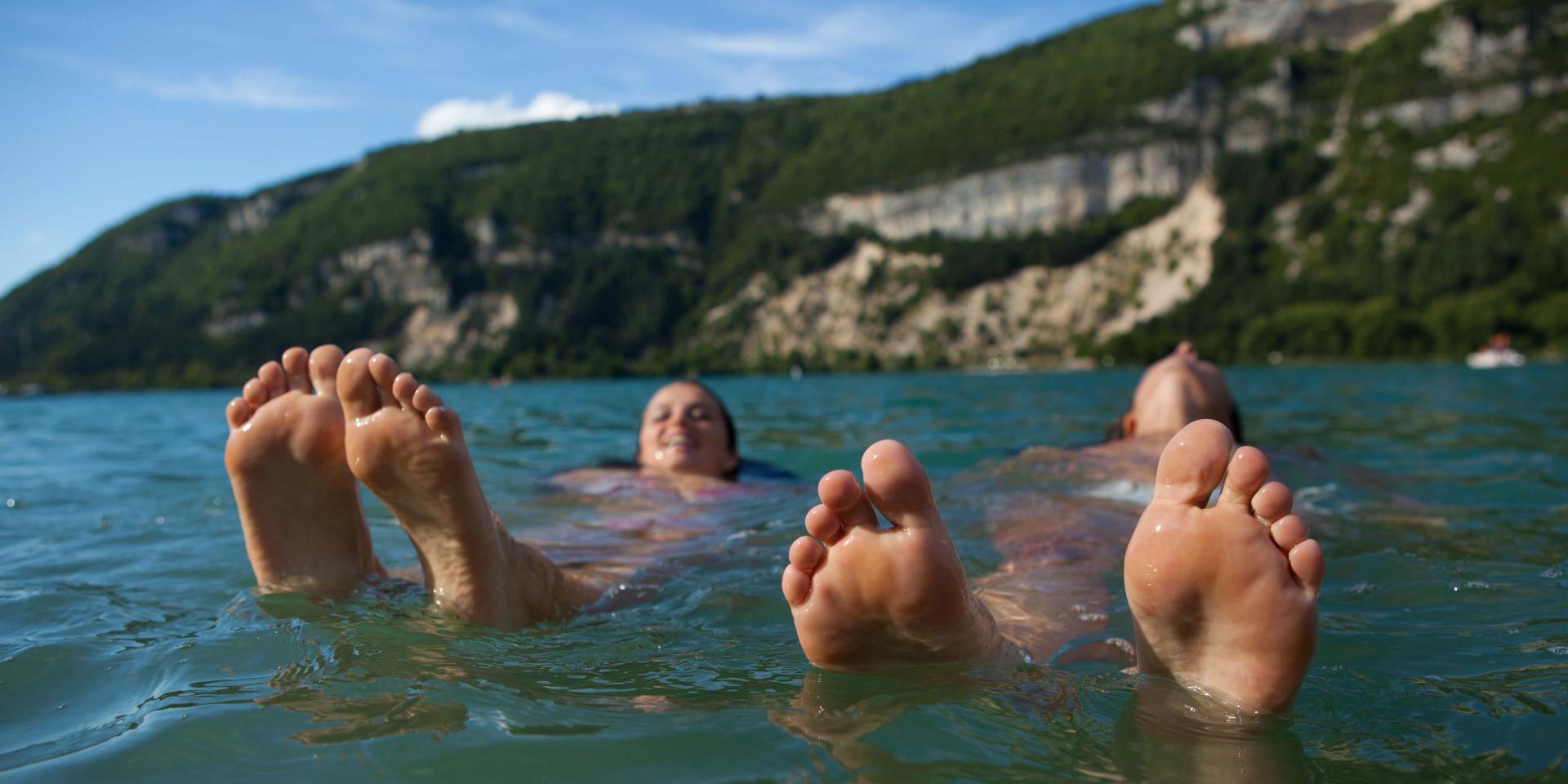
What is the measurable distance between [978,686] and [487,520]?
1.06 m

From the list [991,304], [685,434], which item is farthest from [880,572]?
[991,304]

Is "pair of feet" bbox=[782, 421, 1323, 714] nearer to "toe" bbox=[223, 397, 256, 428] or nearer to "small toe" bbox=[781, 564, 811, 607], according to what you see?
"small toe" bbox=[781, 564, 811, 607]

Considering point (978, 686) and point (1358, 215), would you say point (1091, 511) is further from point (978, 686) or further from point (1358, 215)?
point (1358, 215)

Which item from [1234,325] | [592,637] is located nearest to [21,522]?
[592,637]

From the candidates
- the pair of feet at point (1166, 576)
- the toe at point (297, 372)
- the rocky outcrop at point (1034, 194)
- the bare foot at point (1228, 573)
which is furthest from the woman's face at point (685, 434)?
the rocky outcrop at point (1034, 194)

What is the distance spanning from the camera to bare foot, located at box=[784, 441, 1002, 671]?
5.23 feet

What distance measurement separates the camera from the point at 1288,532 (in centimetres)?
152

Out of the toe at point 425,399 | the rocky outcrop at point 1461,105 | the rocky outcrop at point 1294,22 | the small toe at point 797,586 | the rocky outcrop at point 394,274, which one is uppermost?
the rocky outcrop at point 1294,22

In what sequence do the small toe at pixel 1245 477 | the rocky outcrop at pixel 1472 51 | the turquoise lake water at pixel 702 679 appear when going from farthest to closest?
the rocky outcrop at pixel 1472 51 < the small toe at pixel 1245 477 < the turquoise lake water at pixel 702 679

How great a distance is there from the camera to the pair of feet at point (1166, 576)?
1.53 meters

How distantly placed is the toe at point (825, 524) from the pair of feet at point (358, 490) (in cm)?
78

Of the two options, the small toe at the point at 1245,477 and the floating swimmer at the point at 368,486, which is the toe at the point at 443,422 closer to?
the floating swimmer at the point at 368,486

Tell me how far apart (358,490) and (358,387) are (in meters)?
0.34

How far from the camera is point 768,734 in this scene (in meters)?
1.53
